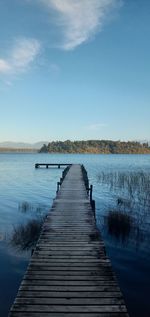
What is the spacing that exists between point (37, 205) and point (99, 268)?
16.3 metres

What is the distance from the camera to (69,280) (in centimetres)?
682

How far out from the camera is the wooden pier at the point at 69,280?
5.68m

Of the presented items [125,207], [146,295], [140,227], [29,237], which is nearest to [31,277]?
[146,295]

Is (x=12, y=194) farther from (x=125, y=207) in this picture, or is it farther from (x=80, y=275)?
(x=80, y=275)

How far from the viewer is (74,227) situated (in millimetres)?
11266

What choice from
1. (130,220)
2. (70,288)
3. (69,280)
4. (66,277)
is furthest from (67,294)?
(130,220)

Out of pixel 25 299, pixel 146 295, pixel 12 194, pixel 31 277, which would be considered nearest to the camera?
pixel 25 299

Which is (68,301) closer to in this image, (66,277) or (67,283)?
(67,283)

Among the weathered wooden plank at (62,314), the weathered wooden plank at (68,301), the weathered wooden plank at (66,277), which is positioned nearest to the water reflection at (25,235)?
the weathered wooden plank at (66,277)

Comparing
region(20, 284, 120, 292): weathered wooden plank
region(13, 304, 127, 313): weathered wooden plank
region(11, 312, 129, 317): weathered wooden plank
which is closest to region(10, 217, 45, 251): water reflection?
region(20, 284, 120, 292): weathered wooden plank

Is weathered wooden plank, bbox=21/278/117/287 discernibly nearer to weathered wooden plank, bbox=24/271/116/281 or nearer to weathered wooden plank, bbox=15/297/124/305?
weathered wooden plank, bbox=24/271/116/281

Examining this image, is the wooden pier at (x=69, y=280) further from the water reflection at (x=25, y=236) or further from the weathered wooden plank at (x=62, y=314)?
the water reflection at (x=25, y=236)

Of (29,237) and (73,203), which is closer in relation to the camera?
(29,237)

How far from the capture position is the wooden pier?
18.6ft
